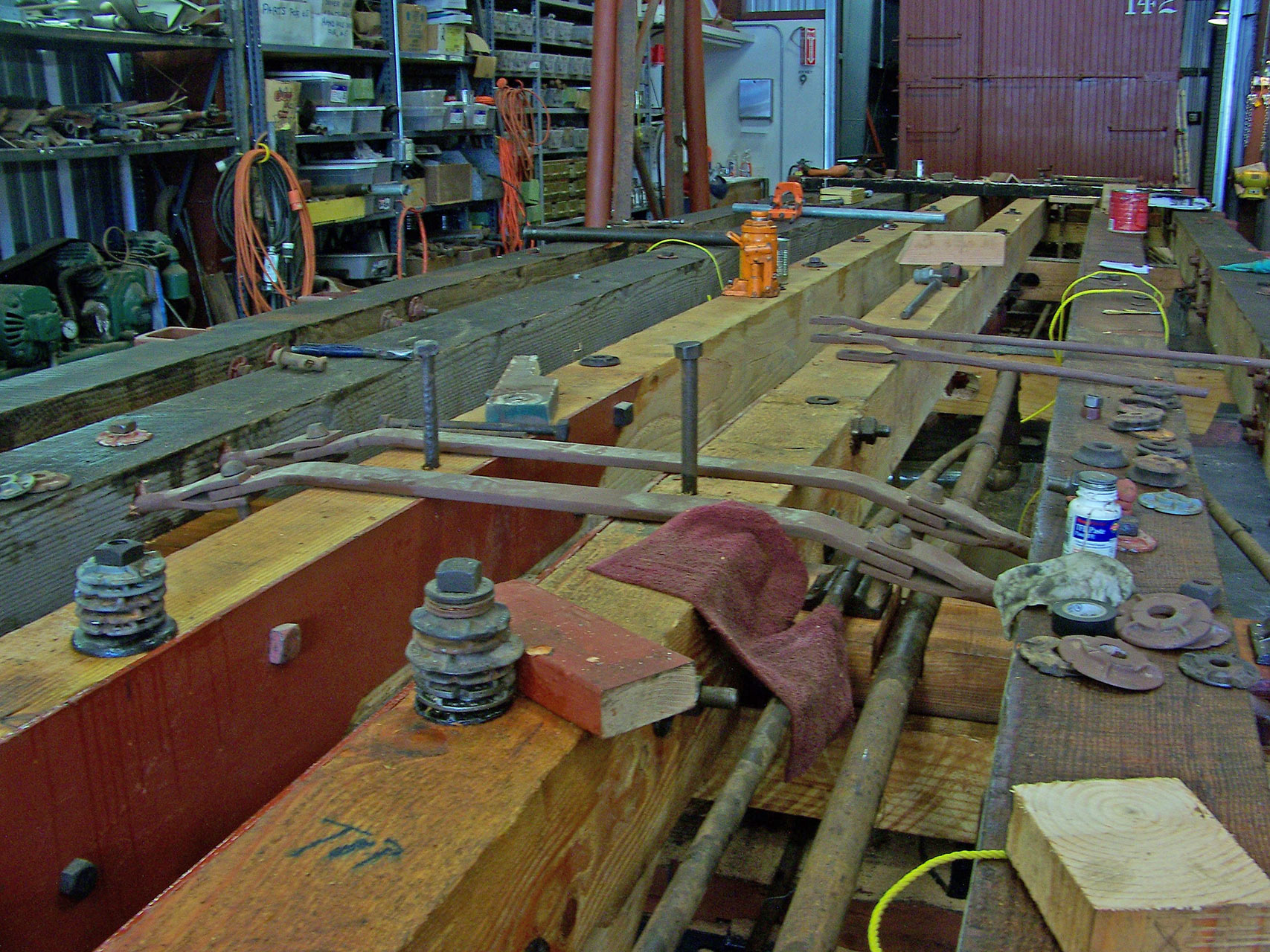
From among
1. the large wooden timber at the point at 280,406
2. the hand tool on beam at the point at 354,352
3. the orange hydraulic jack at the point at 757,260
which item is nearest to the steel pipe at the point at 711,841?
the large wooden timber at the point at 280,406

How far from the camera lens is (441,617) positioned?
1.27 metres

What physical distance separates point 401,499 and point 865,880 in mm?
1187

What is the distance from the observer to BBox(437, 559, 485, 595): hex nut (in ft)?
Result: 4.13

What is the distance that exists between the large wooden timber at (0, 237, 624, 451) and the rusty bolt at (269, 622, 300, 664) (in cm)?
135

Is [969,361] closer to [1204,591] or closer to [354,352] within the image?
[1204,591]

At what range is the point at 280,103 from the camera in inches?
278

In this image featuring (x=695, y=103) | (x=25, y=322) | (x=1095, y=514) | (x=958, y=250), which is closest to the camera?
(x=1095, y=514)

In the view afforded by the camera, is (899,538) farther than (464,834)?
Yes

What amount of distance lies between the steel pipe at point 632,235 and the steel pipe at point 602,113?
0.60 meters

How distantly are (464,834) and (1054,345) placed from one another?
2209 mm

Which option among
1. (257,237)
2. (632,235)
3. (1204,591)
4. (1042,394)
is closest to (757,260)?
(632,235)

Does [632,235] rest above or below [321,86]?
below

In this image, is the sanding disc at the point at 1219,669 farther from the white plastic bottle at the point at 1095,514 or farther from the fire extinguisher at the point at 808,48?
the fire extinguisher at the point at 808,48

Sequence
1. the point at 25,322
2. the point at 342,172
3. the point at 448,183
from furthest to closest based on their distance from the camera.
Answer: the point at 448,183 < the point at 342,172 < the point at 25,322
